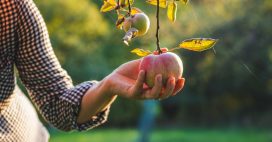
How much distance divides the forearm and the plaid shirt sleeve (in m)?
0.02

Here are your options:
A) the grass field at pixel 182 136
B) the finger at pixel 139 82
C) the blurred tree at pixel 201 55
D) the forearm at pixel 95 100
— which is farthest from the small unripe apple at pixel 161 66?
the grass field at pixel 182 136

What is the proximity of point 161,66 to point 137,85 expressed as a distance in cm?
7

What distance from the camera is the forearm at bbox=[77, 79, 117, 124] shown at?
190 cm

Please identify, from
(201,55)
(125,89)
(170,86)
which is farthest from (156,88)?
(201,55)

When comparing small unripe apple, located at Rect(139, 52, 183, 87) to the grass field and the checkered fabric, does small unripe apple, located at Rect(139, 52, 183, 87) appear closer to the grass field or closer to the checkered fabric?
the checkered fabric

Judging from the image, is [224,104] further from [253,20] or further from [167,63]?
[167,63]

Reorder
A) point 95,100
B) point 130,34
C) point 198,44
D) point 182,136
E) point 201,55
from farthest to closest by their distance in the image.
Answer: point 201,55
point 182,136
point 95,100
point 198,44
point 130,34

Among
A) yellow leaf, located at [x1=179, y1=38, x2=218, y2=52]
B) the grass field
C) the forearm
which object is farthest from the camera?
the grass field

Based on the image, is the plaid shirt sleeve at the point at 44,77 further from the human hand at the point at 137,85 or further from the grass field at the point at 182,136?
the grass field at the point at 182,136

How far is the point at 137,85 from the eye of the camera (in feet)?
4.92

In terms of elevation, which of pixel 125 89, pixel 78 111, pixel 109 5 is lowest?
pixel 78 111

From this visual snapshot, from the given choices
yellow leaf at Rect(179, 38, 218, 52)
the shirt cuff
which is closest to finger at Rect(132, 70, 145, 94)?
yellow leaf at Rect(179, 38, 218, 52)

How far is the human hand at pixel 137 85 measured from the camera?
4.81ft

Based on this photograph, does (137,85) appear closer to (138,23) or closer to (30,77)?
(138,23)
